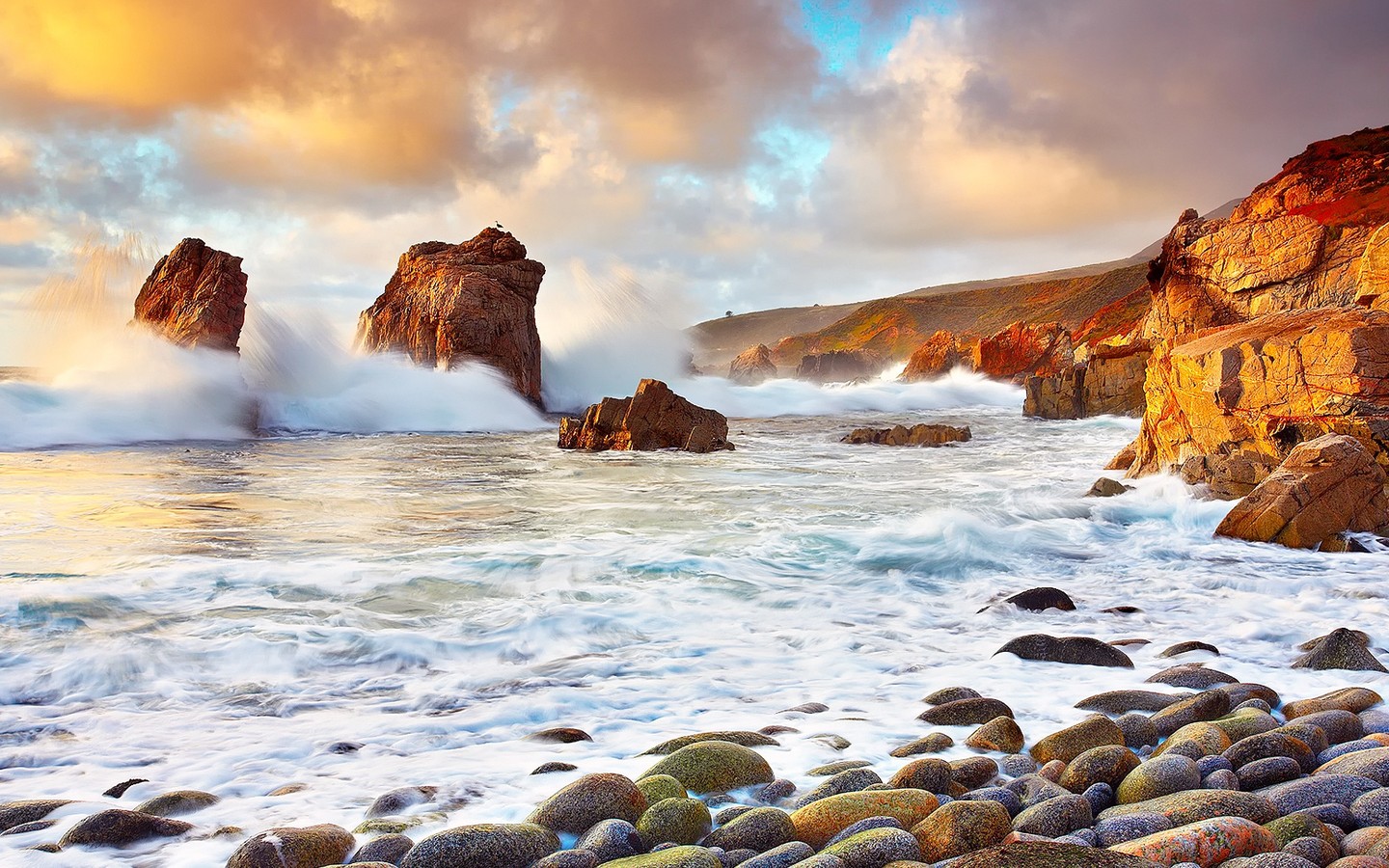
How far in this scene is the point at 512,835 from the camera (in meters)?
2.40

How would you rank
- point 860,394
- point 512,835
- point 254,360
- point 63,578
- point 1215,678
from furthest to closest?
point 860,394 < point 254,360 < point 63,578 < point 1215,678 < point 512,835

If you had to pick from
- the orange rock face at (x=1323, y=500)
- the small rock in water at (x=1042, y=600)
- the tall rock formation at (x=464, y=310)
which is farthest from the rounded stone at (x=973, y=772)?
→ the tall rock formation at (x=464, y=310)

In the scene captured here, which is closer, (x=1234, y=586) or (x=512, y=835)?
(x=512, y=835)

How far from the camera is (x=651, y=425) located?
17344 millimetres

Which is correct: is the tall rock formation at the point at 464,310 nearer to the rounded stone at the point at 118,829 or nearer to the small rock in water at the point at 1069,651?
the small rock in water at the point at 1069,651

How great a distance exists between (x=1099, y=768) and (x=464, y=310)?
29.3 metres

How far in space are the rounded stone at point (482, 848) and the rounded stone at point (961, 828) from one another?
1076 mm

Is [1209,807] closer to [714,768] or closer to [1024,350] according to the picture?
[714,768]

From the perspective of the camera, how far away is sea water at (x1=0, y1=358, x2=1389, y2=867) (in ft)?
10.8

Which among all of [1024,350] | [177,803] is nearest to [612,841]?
[177,803]

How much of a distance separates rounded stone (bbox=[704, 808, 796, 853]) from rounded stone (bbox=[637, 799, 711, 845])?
0.17 ft

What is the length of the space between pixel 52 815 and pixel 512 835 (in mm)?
1586

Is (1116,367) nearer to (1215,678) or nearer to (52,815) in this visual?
(1215,678)

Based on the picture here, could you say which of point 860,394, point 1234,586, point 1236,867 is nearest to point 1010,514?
point 1234,586
